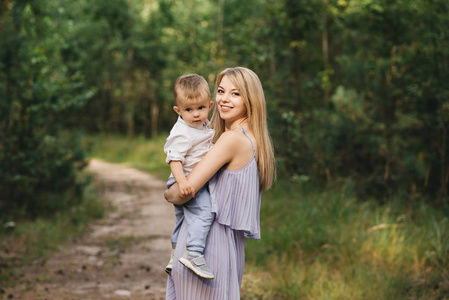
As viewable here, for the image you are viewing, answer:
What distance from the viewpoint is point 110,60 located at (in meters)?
31.3

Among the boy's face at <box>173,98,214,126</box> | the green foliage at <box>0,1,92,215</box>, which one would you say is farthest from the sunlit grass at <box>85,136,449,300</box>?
the green foliage at <box>0,1,92,215</box>

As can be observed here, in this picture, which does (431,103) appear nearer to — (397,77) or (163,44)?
(397,77)

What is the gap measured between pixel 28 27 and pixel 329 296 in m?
6.82

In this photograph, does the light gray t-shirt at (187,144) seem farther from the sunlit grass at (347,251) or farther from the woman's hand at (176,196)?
the sunlit grass at (347,251)

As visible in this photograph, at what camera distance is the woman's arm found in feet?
7.60

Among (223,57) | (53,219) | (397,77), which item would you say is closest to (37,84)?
(53,219)

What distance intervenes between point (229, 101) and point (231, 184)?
45cm

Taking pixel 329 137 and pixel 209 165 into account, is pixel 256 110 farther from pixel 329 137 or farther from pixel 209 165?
pixel 329 137

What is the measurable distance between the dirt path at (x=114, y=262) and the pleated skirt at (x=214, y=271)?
299 centimetres

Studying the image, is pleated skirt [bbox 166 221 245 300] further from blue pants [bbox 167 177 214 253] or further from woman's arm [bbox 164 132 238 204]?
woman's arm [bbox 164 132 238 204]

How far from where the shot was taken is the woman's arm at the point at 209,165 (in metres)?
2.32

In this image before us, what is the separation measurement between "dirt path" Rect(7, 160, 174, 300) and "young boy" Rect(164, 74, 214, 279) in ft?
10.3

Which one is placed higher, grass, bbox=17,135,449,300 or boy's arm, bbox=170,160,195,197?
boy's arm, bbox=170,160,195,197

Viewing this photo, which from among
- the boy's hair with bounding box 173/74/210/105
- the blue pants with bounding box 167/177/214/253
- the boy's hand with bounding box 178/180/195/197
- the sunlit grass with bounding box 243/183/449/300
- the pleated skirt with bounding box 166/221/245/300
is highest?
the boy's hair with bounding box 173/74/210/105
